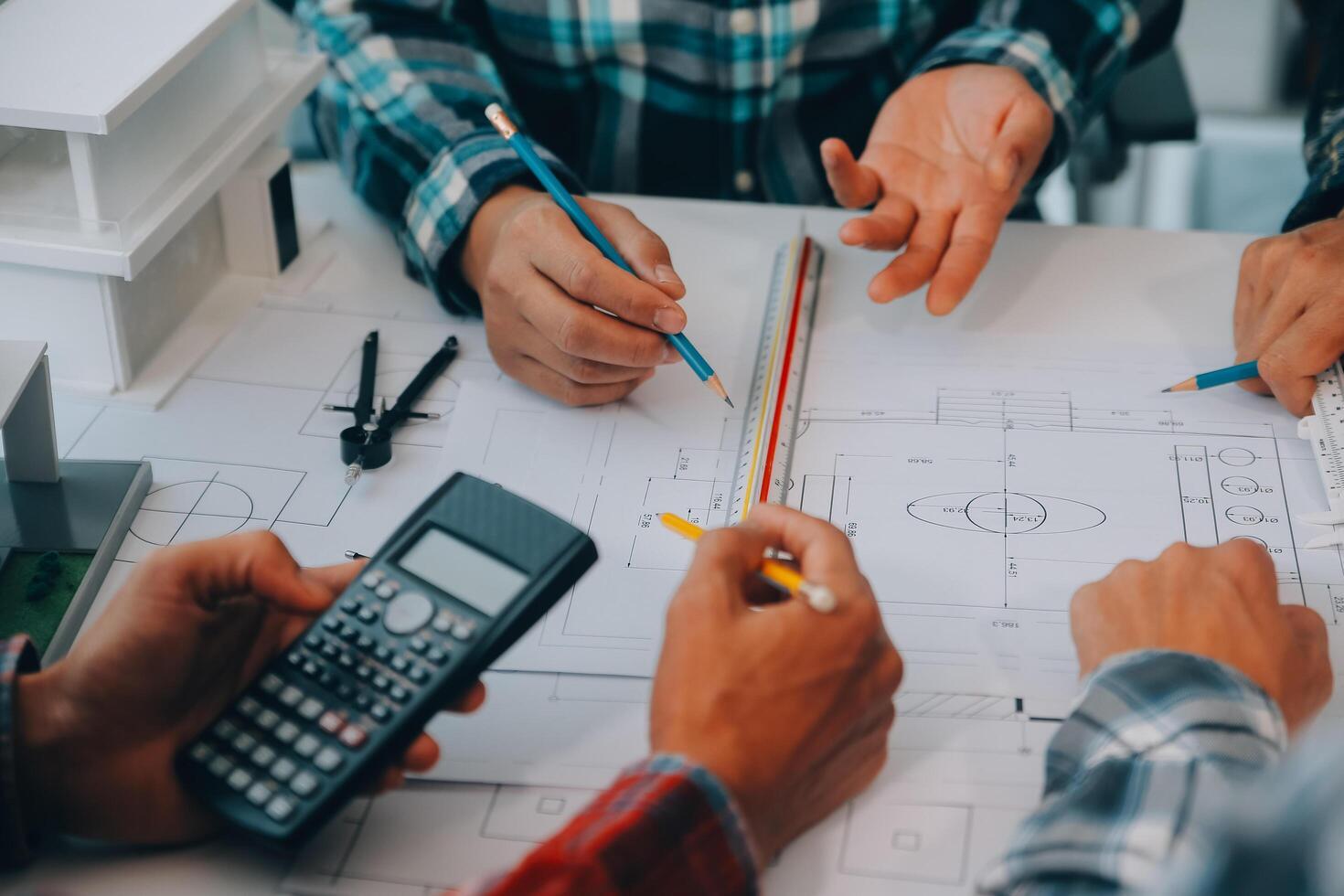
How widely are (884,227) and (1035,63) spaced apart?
0.87 ft

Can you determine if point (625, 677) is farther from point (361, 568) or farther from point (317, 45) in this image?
point (317, 45)

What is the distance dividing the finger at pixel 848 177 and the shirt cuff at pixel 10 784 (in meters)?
0.66

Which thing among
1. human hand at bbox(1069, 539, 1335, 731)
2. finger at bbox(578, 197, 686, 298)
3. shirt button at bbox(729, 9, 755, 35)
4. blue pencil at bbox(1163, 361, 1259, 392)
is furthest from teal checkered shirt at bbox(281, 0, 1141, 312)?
human hand at bbox(1069, 539, 1335, 731)

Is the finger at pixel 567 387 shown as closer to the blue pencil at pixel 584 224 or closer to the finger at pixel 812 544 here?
the blue pencil at pixel 584 224

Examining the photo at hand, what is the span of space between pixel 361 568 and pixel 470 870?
0.17 m

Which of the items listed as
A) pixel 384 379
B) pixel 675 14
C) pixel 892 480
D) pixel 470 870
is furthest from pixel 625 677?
pixel 675 14

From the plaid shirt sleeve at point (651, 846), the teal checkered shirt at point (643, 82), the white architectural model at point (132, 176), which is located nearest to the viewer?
the plaid shirt sleeve at point (651, 846)

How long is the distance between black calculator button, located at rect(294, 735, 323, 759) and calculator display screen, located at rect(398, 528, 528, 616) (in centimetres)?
10

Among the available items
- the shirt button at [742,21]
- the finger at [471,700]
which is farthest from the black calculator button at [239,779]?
the shirt button at [742,21]

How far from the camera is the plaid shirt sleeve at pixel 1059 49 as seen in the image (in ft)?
3.76

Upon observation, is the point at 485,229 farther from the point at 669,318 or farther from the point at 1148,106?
the point at 1148,106

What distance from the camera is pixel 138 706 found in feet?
2.02

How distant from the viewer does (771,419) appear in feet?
2.95

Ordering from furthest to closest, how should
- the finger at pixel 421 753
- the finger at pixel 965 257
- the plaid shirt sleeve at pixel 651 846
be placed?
the finger at pixel 965 257
the finger at pixel 421 753
the plaid shirt sleeve at pixel 651 846
